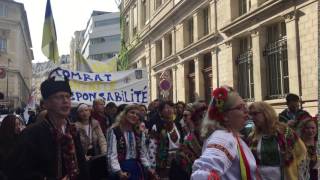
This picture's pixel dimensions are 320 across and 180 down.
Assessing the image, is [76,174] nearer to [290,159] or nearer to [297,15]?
[290,159]

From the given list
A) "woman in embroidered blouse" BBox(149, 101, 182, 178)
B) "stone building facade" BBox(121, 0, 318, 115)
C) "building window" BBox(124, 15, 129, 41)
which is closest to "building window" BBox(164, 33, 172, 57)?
"stone building facade" BBox(121, 0, 318, 115)

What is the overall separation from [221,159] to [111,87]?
10.8 m

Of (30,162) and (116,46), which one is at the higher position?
(116,46)

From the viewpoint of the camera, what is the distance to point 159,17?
30547mm

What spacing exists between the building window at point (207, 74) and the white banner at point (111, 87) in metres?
8.75

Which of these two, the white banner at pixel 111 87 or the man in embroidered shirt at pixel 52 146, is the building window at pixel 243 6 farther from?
the man in embroidered shirt at pixel 52 146

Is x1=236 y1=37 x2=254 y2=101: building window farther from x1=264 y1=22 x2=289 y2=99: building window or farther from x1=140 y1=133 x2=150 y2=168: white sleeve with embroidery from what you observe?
x1=140 y1=133 x2=150 y2=168: white sleeve with embroidery

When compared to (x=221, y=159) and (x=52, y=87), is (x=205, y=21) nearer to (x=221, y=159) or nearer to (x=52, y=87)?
(x=52, y=87)

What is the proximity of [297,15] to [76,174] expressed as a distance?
1221 centimetres

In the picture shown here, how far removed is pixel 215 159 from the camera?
2.93 m

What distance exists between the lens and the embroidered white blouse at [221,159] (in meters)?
2.91

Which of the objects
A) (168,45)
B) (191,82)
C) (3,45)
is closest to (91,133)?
(191,82)

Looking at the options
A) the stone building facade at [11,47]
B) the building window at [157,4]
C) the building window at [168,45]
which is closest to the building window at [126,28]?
the building window at [157,4]

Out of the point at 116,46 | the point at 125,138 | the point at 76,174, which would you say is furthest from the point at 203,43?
the point at 116,46
